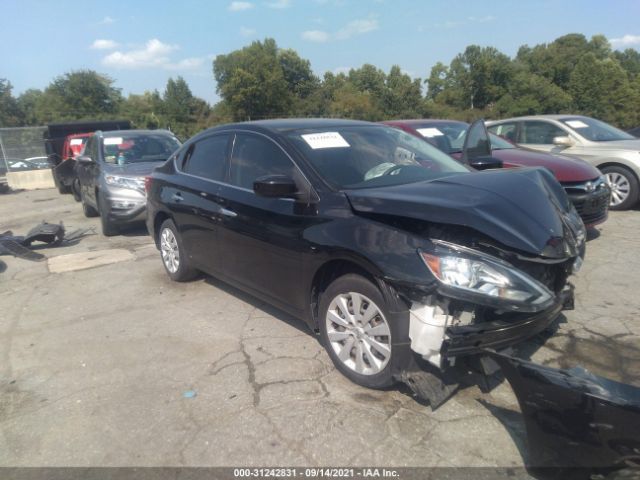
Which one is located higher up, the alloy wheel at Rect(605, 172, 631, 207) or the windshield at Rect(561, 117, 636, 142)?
the windshield at Rect(561, 117, 636, 142)

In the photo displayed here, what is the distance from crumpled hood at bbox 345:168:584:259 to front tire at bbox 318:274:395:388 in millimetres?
522

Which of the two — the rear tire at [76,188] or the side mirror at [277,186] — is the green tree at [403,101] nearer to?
the rear tire at [76,188]

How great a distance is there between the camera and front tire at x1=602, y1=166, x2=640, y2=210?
25.9 ft

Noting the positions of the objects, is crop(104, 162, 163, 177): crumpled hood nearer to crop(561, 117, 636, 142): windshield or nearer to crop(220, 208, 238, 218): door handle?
crop(220, 208, 238, 218): door handle

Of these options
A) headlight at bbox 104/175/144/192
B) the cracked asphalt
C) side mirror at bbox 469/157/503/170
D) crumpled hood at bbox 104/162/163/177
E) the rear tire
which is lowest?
the cracked asphalt

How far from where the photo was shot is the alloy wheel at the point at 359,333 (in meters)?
2.91

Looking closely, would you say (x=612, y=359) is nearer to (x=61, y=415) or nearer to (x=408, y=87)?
(x=61, y=415)

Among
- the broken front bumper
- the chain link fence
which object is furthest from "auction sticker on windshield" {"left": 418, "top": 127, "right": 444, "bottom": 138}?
the chain link fence

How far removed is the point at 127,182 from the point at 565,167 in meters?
6.53

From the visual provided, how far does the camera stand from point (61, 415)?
306 cm

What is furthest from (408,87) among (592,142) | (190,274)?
(190,274)

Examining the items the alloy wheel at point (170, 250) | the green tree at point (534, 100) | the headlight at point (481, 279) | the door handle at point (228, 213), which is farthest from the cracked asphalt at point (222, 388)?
the green tree at point (534, 100)

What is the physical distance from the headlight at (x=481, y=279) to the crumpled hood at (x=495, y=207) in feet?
0.52

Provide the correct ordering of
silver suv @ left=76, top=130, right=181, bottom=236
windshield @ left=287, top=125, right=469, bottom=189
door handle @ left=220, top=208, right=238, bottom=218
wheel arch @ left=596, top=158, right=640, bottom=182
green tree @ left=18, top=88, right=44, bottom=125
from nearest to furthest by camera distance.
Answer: windshield @ left=287, top=125, right=469, bottom=189 < door handle @ left=220, top=208, right=238, bottom=218 < silver suv @ left=76, top=130, right=181, bottom=236 < wheel arch @ left=596, top=158, right=640, bottom=182 < green tree @ left=18, top=88, right=44, bottom=125
